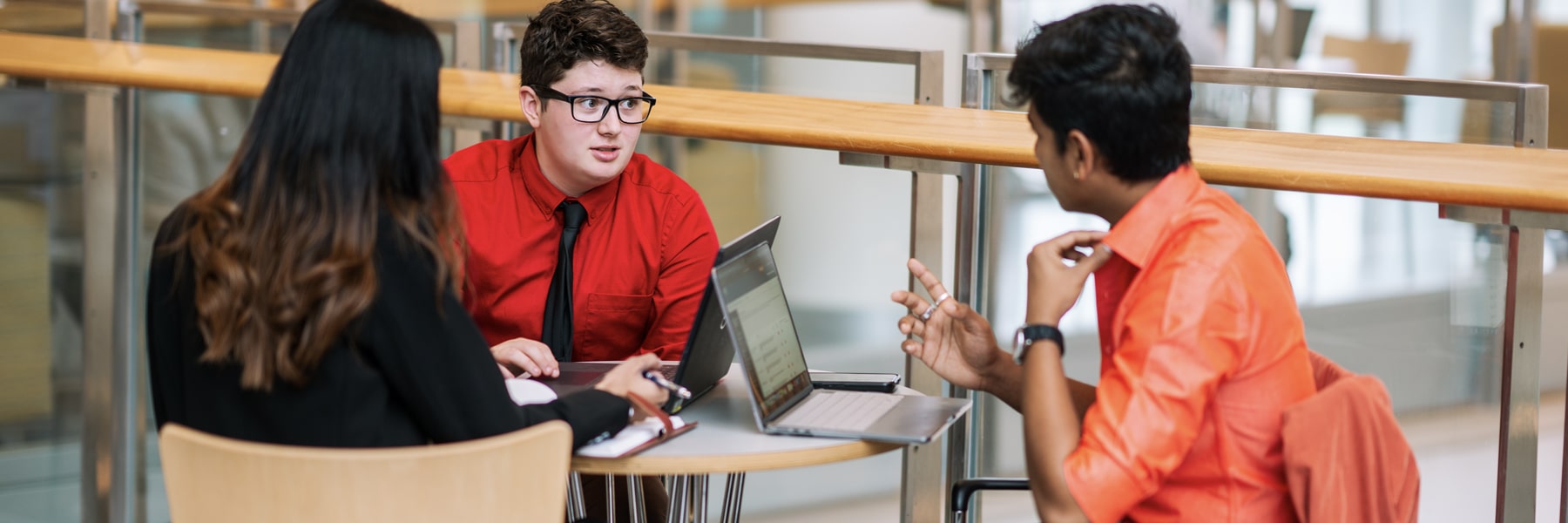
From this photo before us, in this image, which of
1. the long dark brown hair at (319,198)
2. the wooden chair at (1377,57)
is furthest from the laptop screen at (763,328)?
the wooden chair at (1377,57)

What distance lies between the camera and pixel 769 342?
179cm

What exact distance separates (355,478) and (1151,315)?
2.58 ft

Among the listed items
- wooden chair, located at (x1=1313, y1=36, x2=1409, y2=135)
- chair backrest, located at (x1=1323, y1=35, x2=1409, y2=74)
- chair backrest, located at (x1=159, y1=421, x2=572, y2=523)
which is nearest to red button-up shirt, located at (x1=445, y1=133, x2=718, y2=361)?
chair backrest, located at (x1=159, y1=421, x2=572, y2=523)

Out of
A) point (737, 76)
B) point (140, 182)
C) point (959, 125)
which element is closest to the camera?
point (959, 125)

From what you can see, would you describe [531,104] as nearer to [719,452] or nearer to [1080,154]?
[719,452]

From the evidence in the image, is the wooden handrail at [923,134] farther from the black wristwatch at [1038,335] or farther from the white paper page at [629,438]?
the white paper page at [629,438]

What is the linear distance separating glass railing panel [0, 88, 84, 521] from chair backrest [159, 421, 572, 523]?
209 cm

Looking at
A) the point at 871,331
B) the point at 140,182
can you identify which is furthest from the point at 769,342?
the point at 871,331

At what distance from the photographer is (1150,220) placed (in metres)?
1.51

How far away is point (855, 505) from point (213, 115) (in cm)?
198

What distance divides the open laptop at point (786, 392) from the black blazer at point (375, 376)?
0.29 metres

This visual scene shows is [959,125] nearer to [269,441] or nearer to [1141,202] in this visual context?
[1141,202]

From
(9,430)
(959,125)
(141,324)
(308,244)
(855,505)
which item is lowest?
(855,505)

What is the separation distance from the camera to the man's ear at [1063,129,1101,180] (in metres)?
1.49
